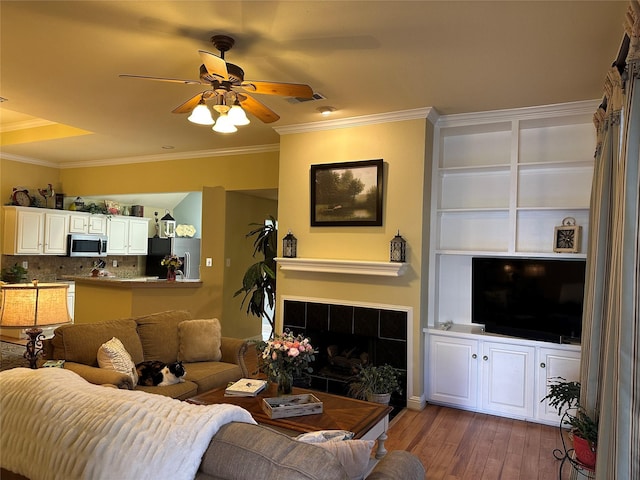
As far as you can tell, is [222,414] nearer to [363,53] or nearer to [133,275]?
[363,53]

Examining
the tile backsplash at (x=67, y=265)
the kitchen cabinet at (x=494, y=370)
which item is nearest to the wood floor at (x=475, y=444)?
the kitchen cabinet at (x=494, y=370)

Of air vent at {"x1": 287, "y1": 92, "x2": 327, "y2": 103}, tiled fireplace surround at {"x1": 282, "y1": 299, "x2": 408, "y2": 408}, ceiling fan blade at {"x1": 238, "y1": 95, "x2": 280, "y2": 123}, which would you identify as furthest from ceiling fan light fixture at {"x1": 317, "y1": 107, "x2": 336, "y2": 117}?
Result: tiled fireplace surround at {"x1": 282, "y1": 299, "x2": 408, "y2": 408}

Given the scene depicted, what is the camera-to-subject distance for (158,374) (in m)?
3.31

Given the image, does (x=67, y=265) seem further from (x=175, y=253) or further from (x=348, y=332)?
(x=348, y=332)

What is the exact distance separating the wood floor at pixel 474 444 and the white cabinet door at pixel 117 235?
6170 millimetres

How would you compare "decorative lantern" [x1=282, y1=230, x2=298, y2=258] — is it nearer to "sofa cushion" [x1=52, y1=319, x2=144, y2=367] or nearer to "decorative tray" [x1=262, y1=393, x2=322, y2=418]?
"sofa cushion" [x1=52, y1=319, x2=144, y2=367]

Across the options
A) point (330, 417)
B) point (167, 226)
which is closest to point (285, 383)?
point (330, 417)

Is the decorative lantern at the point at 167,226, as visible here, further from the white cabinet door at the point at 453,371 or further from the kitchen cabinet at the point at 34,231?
the white cabinet door at the point at 453,371

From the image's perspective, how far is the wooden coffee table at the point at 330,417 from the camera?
97.5 inches

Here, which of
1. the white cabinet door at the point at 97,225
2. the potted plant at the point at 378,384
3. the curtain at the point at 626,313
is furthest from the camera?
the white cabinet door at the point at 97,225

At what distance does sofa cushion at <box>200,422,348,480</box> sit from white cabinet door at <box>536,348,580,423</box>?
10.6 ft

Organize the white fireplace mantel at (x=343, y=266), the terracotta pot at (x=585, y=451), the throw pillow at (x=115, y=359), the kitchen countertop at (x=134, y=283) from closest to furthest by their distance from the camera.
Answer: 1. the terracotta pot at (x=585, y=451)
2. the throw pillow at (x=115, y=359)
3. the white fireplace mantel at (x=343, y=266)
4. the kitchen countertop at (x=134, y=283)

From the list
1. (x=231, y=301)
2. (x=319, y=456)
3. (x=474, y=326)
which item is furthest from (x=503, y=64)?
(x=231, y=301)

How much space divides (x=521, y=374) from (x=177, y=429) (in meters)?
3.47
